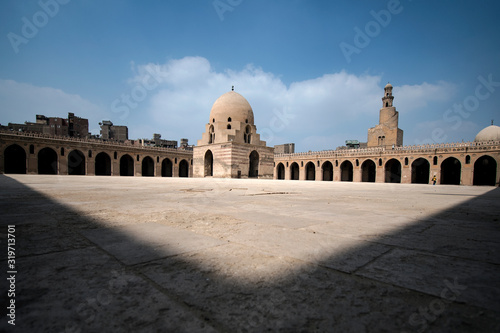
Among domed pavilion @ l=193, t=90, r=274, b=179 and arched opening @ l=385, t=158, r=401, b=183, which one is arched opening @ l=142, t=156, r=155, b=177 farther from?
arched opening @ l=385, t=158, r=401, b=183

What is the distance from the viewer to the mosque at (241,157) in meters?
22.4

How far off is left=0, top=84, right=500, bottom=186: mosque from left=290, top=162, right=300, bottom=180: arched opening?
1.40 m

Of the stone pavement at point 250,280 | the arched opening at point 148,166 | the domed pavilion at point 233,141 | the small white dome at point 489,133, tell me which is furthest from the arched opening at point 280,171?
the stone pavement at point 250,280

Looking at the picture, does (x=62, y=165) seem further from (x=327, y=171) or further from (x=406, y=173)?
(x=406, y=173)

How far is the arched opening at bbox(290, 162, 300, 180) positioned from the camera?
37119 millimetres

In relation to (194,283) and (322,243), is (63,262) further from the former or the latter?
(322,243)

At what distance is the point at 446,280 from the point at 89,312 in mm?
1453

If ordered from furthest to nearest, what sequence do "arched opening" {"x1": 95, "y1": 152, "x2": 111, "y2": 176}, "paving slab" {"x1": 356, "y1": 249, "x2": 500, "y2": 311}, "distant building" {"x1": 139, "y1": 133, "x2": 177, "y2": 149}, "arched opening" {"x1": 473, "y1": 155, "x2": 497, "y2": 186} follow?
"distant building" {"x1": 139, "y1": 133, "x2": 177, "y2": 149} < "arched opening" {"x1": 95, "y1": 152, "x2": 111, "y2": 176} < "arched opening" {"x1": 473, "y1": 155, "x2": 497, "y2": 186} < "paving slab" {"x1": 356, "y1": 249, "x2": 500, "y2": 311}

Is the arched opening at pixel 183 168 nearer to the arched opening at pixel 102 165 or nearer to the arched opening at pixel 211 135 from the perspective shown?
the arched opening at pixel 102 165

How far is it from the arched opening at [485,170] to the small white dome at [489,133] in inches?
208

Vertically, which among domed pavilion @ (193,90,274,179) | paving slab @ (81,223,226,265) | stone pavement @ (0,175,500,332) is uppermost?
domed pavilion @ (193,90,274,179)

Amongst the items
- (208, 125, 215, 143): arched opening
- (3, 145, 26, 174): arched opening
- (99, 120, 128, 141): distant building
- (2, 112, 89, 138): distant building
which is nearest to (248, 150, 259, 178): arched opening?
(208, 125, 215, 143): arched opening

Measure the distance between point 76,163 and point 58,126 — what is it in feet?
45.7

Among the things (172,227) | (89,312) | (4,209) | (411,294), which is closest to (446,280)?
(411,294)
